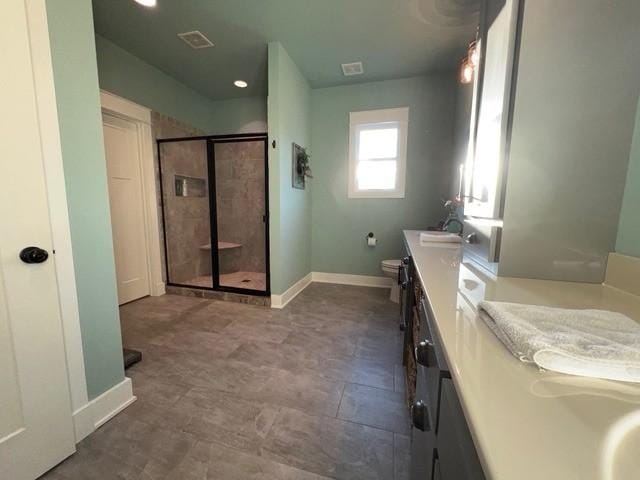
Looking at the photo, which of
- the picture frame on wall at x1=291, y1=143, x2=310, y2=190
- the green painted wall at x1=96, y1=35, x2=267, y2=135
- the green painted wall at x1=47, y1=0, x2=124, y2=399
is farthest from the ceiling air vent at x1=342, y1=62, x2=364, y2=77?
the green painted wall at x1=47, y1=0, x2=124, y2=399

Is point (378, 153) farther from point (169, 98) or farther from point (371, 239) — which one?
point (169, 98)

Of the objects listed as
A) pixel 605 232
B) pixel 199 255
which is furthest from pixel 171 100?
pixel 605 232

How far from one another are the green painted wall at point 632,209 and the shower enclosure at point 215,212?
2.46 m

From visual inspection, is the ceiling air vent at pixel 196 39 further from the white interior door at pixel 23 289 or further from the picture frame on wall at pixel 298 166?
the white interior door at pixel 23 289

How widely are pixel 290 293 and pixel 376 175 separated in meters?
1.89

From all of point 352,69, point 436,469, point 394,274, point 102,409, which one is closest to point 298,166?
point 352,69

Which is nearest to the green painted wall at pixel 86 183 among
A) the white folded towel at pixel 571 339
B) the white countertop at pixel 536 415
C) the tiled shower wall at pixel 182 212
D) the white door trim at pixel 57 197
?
the white door trim at pixel 57 197

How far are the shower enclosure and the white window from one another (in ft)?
4.01

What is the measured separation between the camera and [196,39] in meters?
2.49

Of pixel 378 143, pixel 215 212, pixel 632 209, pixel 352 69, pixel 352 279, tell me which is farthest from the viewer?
pixel 352 279

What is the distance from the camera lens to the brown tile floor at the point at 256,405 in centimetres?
113

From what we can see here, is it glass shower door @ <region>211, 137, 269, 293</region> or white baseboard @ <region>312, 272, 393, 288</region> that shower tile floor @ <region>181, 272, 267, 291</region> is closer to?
glass shower door @ <region>211, 137, 269, 293</region>

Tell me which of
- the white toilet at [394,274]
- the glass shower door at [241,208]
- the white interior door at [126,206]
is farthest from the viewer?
the glass shower door at [241,208]

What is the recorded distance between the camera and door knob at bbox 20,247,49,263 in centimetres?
102
